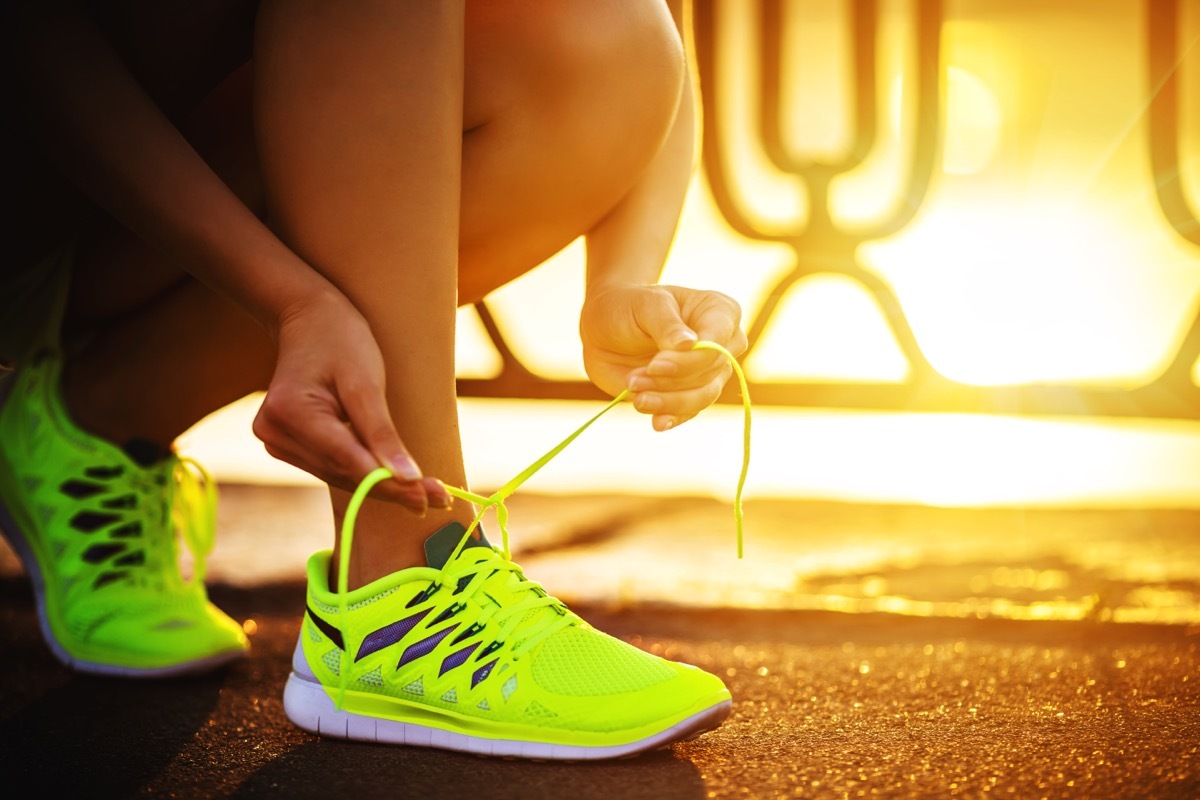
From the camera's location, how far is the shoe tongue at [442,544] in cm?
93

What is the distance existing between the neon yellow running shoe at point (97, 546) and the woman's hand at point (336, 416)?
0.44 metres

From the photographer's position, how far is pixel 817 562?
1.77 m

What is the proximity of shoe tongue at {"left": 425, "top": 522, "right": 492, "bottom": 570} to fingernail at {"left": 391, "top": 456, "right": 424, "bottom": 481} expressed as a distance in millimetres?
187

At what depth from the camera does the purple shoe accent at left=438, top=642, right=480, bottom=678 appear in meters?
0.91

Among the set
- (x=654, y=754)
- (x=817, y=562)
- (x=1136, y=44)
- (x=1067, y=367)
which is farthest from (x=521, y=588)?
(x=1136, y=44)

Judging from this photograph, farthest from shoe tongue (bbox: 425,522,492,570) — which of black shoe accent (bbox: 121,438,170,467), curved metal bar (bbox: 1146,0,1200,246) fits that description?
curved metal bar (bbox: 1146,0,1200,246)

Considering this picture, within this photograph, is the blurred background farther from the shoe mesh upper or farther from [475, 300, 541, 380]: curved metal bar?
the shoe mesh upper

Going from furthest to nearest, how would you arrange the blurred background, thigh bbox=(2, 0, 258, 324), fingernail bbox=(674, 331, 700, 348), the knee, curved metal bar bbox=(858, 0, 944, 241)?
curved metal bar bbox=(858, 0, 944, 241), the blurred background, the knee, thigh bbox=(2, 0, 258, 324), fingernail bbox=(674, 331, 700, 348)

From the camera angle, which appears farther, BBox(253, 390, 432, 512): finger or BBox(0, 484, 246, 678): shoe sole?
BBox(0, 484, 246, 678): shoe sole

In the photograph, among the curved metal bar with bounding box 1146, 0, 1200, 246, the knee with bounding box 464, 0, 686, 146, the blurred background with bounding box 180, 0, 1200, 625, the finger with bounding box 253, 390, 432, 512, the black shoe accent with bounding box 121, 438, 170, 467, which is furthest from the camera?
the curved metal bar with bounding box 1146, 0, 1200, 246

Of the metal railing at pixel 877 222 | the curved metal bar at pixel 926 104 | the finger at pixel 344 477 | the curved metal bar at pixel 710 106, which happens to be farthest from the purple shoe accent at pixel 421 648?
the curved metal bar at pixel 926 104

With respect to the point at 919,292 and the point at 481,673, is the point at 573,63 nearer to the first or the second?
the point at 481,673

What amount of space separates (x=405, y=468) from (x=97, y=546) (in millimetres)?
588

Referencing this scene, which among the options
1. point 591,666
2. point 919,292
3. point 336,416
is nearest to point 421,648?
point 591,666
